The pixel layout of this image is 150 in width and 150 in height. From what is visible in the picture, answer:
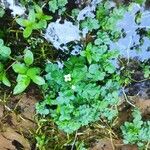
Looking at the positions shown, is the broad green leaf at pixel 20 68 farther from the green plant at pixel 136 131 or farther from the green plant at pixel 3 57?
the green plant at pixel 136 131

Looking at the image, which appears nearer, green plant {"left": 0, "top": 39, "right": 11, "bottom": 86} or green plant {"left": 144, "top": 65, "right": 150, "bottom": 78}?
green plant {"left": 0, "top": 39, "right": 11, "bottom": 86}

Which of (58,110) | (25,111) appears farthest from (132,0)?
(25,111)

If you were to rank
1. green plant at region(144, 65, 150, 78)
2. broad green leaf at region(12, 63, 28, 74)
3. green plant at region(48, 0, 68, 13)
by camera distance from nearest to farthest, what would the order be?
1. broad green leaf at region(12, 63, 28, 74)
2. green plant at region(48, 0, 68, 13)
3. green plant at region(144, 65, 150, 78)

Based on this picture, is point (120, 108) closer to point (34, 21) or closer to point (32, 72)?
point (32, 72)

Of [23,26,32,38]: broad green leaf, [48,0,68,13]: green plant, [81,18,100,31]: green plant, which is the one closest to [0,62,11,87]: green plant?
[23,26,32,38]: broad green leaf

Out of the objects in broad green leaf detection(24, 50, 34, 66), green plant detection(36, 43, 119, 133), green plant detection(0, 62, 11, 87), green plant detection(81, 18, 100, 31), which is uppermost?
green plant detection(81, 18, 100, 31)

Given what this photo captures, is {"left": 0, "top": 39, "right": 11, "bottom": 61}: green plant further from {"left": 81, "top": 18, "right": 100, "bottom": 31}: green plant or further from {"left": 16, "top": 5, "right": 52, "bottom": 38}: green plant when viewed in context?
{"left": 81, "top": 18, "right": 100, "bottom": 31}: green plant

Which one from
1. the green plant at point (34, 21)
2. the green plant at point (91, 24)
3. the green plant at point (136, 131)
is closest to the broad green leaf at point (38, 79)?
the green plant at point (34, 21)
